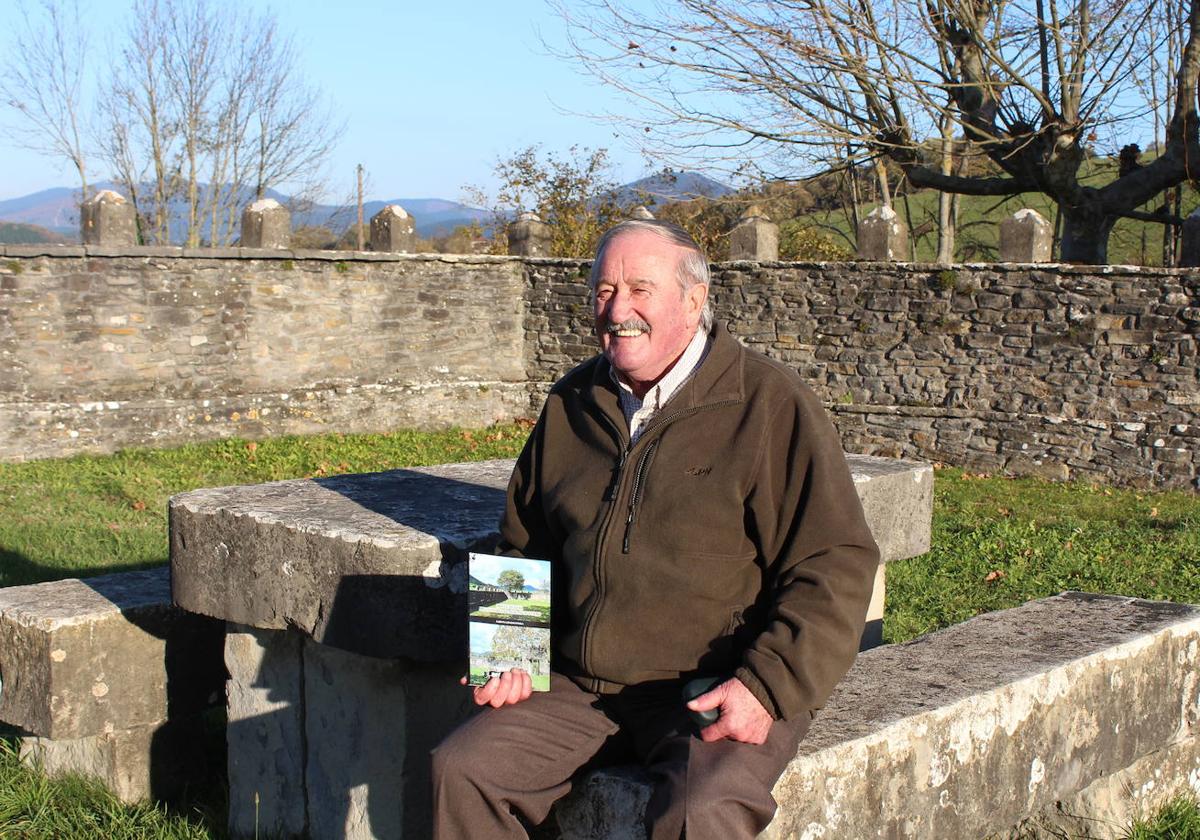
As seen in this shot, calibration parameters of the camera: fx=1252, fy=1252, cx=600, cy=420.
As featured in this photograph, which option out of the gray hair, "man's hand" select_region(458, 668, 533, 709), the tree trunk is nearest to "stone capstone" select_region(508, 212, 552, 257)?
the tree trunk

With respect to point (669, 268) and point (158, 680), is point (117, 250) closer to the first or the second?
point (158, 680)

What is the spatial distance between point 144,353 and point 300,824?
32.2 feet

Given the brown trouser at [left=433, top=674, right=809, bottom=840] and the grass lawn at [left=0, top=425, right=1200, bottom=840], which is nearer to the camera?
the brown trouser at [left=433, top=674, right=809, bottom=840]

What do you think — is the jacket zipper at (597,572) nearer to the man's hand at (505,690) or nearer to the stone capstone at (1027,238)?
the man's hand at (505,690)

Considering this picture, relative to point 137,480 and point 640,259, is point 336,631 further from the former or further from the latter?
point 137,480

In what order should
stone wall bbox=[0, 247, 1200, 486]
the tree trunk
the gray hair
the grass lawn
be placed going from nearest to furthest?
the gray hair → the grass lawn → stone wall bbox=[0, 247, 1200, 486] → the tree trunk

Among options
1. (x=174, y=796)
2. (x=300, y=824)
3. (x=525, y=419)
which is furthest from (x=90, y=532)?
(x=525, y=419)

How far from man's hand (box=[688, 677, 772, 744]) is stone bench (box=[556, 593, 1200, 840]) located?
15cm

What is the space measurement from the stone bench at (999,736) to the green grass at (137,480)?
506 cm

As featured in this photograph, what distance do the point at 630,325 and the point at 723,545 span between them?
53 cm

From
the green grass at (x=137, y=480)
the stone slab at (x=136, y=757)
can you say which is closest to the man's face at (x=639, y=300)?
the stone slab at (x=136, y=757)

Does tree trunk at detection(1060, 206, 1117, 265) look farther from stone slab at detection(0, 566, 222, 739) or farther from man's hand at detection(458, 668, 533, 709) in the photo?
man's hand at detection(458, 668, 533, 709)

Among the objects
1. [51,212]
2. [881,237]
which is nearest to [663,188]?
[881,237]

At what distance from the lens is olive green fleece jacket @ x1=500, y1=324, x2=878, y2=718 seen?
98.6 inches
